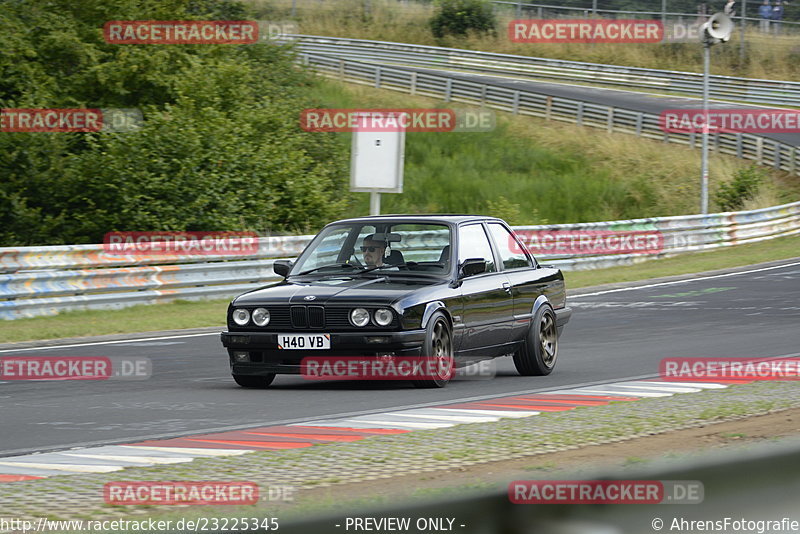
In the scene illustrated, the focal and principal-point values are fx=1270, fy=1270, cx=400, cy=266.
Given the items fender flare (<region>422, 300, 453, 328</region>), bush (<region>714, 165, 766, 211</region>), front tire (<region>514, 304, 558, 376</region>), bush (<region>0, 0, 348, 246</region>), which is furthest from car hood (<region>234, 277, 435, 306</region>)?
bush (<region>714, 165, 766, 211</region>)

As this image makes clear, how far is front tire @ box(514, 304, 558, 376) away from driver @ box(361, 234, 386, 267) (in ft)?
5.67

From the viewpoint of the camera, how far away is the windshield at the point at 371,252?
456 inches

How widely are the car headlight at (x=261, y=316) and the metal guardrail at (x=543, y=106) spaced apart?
33036mm

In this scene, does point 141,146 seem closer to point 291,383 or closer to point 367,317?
point 291,383

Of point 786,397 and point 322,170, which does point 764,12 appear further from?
point 786,397

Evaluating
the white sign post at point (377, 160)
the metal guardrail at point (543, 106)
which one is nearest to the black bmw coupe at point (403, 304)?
the white sign post at point (377, 160)

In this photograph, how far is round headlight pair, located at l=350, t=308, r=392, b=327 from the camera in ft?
34.8

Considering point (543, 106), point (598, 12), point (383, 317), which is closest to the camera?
point (383, 317)

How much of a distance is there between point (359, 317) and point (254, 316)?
98 cm

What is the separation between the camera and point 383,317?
34.8ft

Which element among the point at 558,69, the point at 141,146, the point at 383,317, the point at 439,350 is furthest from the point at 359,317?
the point at 558,69

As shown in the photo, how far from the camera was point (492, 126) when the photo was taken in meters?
46.8

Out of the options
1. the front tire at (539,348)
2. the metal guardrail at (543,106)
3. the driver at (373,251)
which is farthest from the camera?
the metal guardrail at (543,106)

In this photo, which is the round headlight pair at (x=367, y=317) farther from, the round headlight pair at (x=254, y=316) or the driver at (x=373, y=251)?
the driver at (x=373, y=251)
